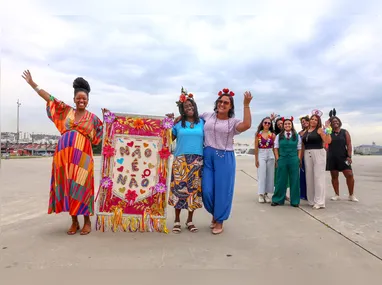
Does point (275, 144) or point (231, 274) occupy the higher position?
point (275, 144)

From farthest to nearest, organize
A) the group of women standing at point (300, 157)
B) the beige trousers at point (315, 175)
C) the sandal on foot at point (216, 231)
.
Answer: the group of women standing at point (300, 157), the beige trousers at point (315, 175), the sandal on foot at point (216, 231)

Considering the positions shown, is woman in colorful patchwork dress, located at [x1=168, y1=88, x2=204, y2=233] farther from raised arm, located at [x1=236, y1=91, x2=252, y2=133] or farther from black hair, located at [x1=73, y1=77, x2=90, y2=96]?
black hair, located at [x1=73, y1=77, x2=90, y2=96]

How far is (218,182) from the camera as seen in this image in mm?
3846

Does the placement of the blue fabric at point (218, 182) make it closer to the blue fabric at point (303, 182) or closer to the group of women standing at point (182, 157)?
the group of women standing at point (182, 157)

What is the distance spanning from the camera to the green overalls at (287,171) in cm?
555

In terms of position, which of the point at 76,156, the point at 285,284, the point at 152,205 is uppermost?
the point at 76,156

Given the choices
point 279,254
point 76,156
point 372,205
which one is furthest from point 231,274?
point 372,205

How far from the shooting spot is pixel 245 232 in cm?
380

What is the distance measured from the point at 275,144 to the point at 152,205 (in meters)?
3.00

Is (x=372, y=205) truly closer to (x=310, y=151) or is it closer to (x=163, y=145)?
(x=310, y=151)

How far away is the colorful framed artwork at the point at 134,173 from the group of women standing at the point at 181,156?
137 mm

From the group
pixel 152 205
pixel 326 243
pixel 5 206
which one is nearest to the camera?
pixel 326 243

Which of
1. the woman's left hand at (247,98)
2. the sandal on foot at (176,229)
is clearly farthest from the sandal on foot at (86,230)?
the woman's left hand at (247,98)

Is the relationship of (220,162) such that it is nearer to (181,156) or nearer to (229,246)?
(181,156)
